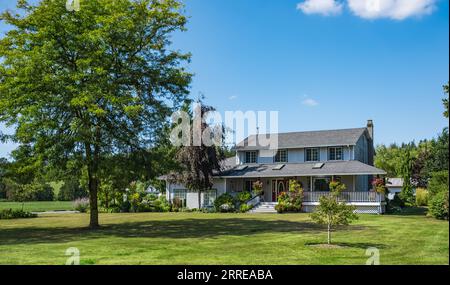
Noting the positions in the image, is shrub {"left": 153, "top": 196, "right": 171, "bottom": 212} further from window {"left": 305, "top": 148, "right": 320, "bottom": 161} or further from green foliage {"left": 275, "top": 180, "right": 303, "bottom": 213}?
window {"left": 305, "top": 148, "right": 320, "bottom": 161}

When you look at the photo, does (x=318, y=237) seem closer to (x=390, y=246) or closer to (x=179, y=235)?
(x=390, y=246)

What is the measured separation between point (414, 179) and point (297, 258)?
51.3 meters

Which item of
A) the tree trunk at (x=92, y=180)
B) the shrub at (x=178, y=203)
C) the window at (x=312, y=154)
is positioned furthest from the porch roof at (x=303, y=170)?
the tree trunk at (x=92, y=180)

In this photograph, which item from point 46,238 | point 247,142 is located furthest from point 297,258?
point 247,142

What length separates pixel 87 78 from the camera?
23984 mm

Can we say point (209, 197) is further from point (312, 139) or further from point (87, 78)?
point (87, 78)

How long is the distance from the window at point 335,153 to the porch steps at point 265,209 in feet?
23.9

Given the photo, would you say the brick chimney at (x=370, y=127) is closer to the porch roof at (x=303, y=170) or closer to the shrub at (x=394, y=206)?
the shrub at (x=394, y=206)

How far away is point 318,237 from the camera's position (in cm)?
1873

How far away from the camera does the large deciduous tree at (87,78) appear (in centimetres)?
2305

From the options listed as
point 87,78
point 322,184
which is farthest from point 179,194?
point 87,78

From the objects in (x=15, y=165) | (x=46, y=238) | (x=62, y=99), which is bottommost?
(x=46, y=238)
